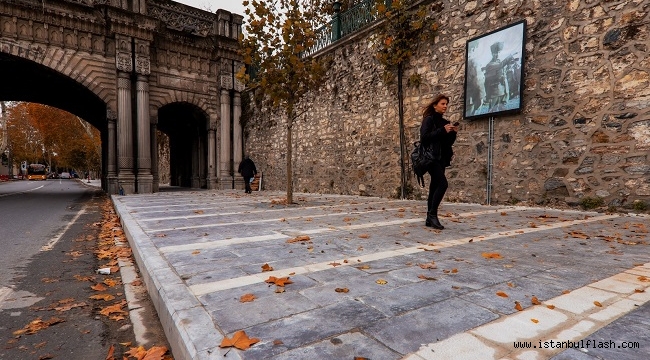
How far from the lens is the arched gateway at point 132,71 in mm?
12922

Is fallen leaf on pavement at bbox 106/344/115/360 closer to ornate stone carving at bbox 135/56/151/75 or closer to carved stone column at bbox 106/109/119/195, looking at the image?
carved stone column at bbox 106/109/119/195

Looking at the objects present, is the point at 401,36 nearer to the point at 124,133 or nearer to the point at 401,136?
the point at 401,136

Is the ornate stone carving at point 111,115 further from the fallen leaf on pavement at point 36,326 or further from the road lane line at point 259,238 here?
the fallen leaf on pavement at point 36,326

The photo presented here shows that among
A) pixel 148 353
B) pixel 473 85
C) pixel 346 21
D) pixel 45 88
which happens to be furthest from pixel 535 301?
pixel 45 88

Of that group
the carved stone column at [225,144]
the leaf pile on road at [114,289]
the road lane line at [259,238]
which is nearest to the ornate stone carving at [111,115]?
the carved stone column at [225,144]

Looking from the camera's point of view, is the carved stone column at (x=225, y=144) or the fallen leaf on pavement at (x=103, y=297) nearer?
the fallen leaf on pavement at (x=103, y=297)

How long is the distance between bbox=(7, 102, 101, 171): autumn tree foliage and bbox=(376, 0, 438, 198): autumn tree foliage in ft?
100

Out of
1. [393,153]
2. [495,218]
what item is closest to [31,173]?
[393,153]

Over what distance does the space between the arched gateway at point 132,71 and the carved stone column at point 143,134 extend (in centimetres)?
4

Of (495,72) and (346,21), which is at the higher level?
(346,21)

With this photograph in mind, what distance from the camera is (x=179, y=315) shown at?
1933 mm

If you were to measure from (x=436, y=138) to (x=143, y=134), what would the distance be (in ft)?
46.9

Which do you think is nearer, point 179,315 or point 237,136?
point 179,315

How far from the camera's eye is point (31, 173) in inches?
2122
